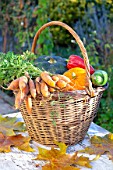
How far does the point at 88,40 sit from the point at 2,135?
1918 mm

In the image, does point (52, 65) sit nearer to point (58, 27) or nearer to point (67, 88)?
point (67, 88)

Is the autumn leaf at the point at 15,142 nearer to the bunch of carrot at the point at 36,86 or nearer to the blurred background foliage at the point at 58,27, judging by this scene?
the bunch of carrot at the point at 36,86

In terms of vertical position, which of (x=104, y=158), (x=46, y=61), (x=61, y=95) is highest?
(x=46, y=61)

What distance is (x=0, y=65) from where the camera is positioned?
1.35m

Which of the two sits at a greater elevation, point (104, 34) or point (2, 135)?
point (104, 34)

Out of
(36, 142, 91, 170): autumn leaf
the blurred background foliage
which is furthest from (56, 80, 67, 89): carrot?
the blurred background foliage

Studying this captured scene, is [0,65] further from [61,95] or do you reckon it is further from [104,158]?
[104,158]

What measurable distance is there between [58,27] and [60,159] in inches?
97.1

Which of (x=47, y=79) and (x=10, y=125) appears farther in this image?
(x=10, y=125)

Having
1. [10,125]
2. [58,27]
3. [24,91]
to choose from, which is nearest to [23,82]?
[24,91]

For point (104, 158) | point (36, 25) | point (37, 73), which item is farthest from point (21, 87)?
point (36, 25)

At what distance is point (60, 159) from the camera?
A: 130cm

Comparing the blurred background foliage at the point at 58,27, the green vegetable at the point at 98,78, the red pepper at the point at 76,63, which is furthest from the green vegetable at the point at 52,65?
the blurred background foliage at the point at 58,27

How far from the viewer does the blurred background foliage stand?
306 centimetres
